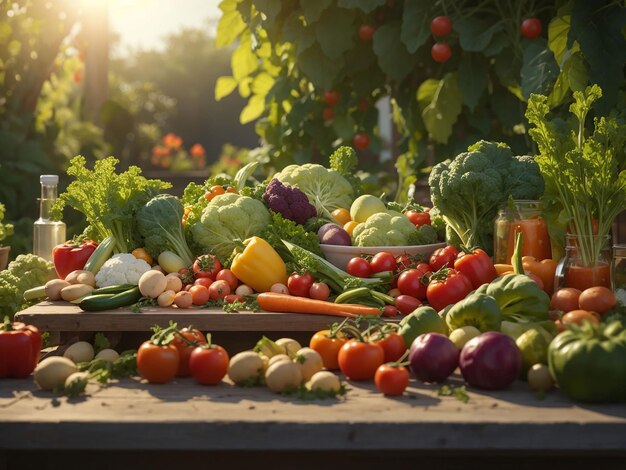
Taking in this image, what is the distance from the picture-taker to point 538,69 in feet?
16.7

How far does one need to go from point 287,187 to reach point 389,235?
1.94ft

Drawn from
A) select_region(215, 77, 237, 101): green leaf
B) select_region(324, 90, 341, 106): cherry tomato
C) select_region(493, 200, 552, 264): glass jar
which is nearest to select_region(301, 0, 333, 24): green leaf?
select_region(324, 90, 341, 106): cherry tomato

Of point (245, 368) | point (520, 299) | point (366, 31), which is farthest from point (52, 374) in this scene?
point (366, 31)

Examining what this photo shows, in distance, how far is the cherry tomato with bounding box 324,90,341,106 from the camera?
6.73 metres

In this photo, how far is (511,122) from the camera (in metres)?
6.07

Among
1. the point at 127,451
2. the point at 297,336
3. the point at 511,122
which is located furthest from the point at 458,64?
the point at 127,451

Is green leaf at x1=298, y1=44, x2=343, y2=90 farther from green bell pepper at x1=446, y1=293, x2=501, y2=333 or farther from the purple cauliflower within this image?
green bell pepper at x1=446, y1=293, x2=501, y2=333

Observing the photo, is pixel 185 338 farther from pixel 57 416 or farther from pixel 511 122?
pixel 511 122

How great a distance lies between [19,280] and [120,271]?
0.67m

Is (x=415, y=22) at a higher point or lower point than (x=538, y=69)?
higher

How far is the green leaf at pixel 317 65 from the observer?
6.33 meters

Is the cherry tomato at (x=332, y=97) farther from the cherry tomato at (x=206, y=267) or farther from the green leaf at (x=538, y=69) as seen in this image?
the cherry tomato at (x=206, y=267)

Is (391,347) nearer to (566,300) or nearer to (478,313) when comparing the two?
(478,313)

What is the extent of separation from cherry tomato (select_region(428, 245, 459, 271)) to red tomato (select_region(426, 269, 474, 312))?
23 cm
